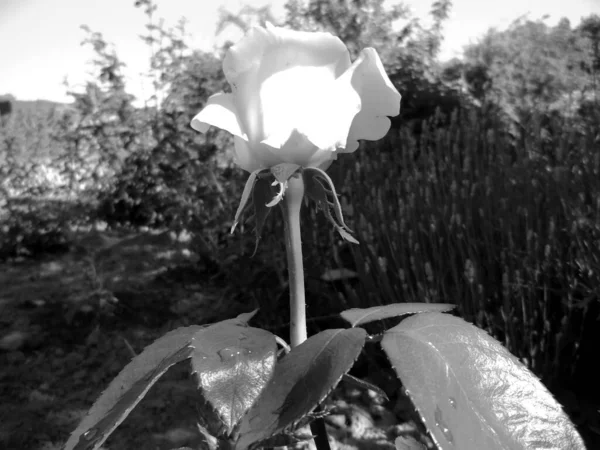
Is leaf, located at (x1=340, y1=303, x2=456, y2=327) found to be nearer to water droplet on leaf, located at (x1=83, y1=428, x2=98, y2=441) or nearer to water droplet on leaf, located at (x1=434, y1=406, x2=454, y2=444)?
water droplet on leaf, located at (x1=434, y1=406, x2=454, y2=444)

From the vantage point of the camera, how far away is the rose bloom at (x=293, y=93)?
453 millimetres

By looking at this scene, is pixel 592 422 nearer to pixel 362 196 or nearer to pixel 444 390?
pixel 362 196

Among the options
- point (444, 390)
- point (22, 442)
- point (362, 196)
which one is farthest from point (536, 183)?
point (22, 442)

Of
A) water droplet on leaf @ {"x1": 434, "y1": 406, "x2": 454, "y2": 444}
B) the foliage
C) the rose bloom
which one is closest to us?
water droplet on leaf @ {"x1": 434, "y1": 406, "x2": 454, "y2": 444}

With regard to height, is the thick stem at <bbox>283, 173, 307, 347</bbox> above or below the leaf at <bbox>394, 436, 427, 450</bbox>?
above

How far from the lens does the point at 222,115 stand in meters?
0.46

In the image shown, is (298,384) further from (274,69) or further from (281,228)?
(281,228)

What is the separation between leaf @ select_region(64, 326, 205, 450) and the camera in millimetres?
380

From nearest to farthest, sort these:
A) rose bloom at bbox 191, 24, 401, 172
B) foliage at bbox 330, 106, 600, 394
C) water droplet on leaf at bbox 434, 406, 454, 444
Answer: water droplet on leaf at bbox 434, 406, 454, 444, rose bloom at bbox 191, 24, 401, 172, foliage at bbox 330, 106, 600, 394

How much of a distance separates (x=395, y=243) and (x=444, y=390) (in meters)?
1.52

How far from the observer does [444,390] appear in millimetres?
372

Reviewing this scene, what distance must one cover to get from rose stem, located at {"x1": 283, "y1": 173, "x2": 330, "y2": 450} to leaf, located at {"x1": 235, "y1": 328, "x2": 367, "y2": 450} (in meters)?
0.06

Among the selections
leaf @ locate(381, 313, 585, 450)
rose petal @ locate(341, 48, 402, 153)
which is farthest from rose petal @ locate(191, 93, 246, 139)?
leaf @ locate(381, 313, 585, 450)

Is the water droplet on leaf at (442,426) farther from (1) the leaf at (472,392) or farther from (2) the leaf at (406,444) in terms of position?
(2) the leaf at (406,444)
